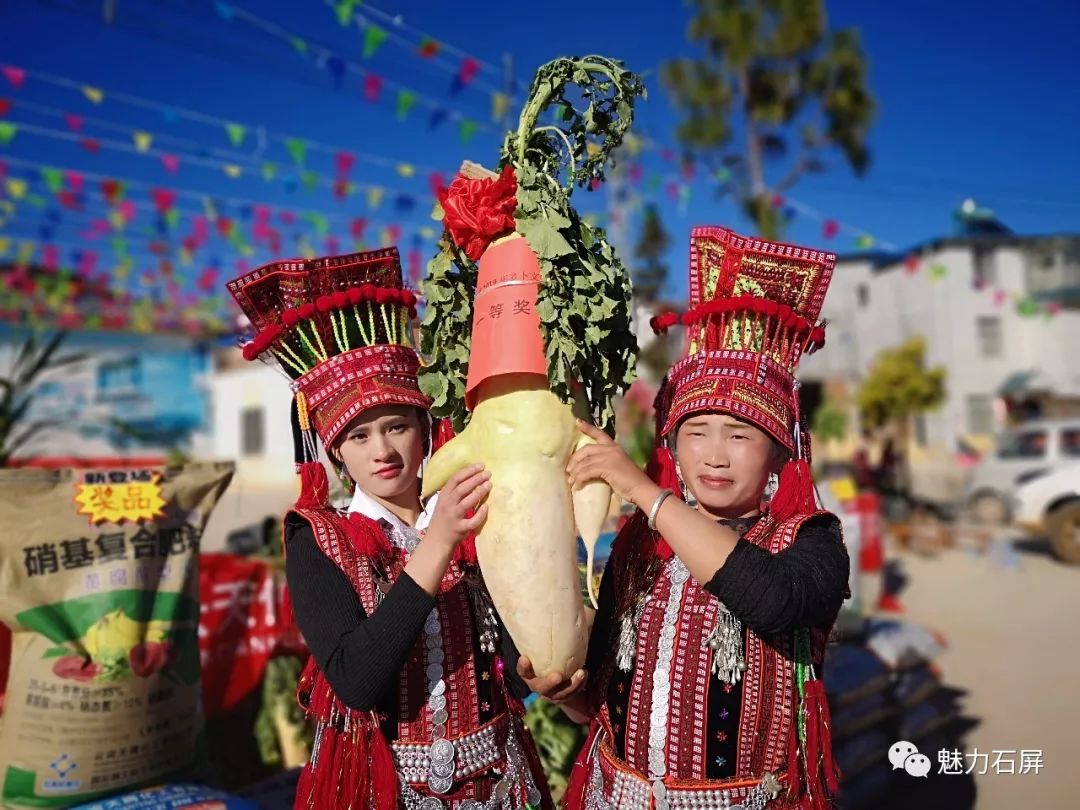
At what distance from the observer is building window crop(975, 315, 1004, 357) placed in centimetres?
2406

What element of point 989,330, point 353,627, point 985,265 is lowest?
point 353,627

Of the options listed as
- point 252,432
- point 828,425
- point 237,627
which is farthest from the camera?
point 828,425

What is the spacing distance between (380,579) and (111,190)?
11.8 metres

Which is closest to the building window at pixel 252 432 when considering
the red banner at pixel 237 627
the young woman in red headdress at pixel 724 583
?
the red banner at pixel 237 627

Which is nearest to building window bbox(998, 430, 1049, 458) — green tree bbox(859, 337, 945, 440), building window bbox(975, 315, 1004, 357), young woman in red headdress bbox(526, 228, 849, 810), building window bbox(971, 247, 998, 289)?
green tree bbox(859, 337, 945, 440)

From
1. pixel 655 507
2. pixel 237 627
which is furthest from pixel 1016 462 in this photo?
pixel 655 507

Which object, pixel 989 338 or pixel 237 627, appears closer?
pixel 237 627

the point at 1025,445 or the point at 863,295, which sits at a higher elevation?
the point at 863,295

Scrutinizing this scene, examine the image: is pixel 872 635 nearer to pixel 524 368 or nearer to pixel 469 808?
pixel 469 808

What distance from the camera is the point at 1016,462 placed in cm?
1124

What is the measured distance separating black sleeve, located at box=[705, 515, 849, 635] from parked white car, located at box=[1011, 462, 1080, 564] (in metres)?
9.43

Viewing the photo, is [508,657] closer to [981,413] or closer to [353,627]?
[353,627]

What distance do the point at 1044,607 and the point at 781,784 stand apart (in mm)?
6825

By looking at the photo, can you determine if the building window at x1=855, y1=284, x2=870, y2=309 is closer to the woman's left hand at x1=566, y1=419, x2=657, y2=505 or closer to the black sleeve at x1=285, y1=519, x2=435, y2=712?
the woman's left hand at x1=566, y1=419, x2=657, y2=505
